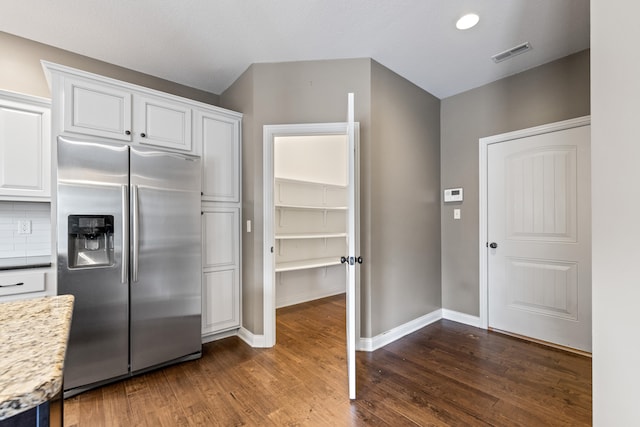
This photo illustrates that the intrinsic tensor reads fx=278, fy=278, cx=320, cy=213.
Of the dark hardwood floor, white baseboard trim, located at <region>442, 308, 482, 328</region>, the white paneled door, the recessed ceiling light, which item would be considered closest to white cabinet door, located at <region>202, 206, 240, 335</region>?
the dark hardwood floor

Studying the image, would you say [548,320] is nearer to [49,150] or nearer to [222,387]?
[222,387]

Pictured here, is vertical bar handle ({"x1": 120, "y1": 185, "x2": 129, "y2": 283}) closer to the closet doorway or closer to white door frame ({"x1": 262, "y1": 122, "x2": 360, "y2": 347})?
white door frame ({"x1": 262, "y1": 122, "x2": 360, "y2": 347})

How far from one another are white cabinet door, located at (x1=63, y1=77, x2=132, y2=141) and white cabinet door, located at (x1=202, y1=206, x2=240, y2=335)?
94cm

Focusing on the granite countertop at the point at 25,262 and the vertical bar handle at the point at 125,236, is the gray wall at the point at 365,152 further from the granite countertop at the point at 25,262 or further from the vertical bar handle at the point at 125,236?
the granite countertop at the point at 25,262

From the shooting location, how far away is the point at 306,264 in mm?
3865

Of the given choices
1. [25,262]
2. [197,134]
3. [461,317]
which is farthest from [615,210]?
[25,262]

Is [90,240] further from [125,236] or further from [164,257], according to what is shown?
[164,257]

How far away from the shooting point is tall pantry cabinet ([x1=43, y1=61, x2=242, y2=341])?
206 cm

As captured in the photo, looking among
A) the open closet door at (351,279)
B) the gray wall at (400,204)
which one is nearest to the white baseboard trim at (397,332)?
the gray wall at (400,204)

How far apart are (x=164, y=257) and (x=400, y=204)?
223 centimetres

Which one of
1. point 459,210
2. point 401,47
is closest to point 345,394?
point 459,210

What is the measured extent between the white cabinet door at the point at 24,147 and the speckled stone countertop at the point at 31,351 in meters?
1.79

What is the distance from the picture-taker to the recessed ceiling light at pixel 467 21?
206 cm

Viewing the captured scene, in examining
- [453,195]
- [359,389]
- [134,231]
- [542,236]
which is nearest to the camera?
[359,389]
